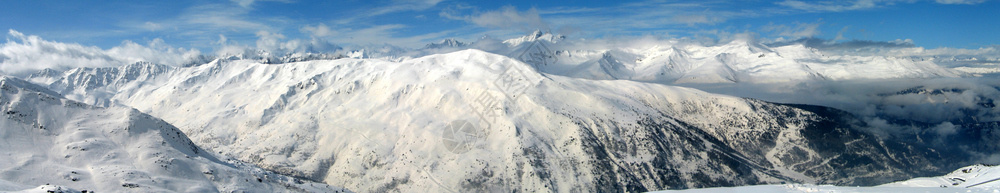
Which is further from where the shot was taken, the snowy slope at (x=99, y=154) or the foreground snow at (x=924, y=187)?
the snowy slope at (x=99, y=154)

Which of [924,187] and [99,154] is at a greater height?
[99,154]

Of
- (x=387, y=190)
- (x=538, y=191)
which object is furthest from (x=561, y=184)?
(x=387, y=190)

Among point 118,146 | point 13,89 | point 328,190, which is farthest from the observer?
point 328,190

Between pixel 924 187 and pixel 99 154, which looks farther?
pixel 99 154

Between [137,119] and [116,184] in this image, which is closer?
[116,184]

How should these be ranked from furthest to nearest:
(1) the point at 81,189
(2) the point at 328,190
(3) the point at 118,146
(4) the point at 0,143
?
(2) the point at 328,190
(3) the point at 118,146
(4) the point at 0,143
(1) the point at 81,189

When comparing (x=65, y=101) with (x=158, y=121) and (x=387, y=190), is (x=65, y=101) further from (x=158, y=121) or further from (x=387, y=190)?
(x=387, y=190)

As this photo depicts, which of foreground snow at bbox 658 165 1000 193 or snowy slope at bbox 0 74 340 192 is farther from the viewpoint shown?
snowy slope at bbox 0 74 340 192

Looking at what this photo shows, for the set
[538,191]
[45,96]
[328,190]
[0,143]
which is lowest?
[538,191]
